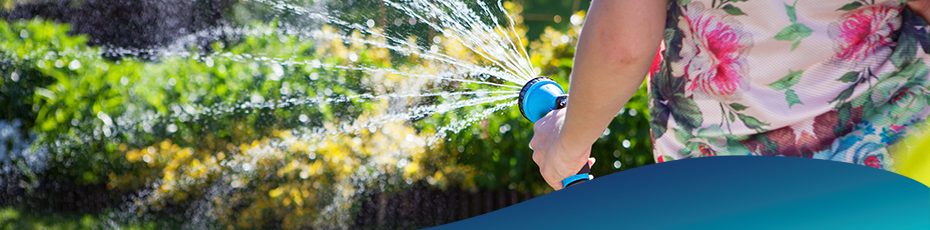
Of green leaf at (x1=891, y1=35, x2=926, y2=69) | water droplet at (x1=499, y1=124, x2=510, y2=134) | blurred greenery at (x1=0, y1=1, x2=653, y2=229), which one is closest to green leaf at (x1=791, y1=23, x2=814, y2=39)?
green leaf at (x1=891, y1=35, x2=926, y2=69)

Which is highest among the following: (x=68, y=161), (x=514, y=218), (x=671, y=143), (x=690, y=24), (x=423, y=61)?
(x=690, y=24)

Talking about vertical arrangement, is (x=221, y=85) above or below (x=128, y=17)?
above

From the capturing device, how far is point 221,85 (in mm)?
4270

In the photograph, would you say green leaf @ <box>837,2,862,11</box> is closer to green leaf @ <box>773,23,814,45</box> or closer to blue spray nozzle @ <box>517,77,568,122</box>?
green leaf @ <box>773,23,814,45</box>

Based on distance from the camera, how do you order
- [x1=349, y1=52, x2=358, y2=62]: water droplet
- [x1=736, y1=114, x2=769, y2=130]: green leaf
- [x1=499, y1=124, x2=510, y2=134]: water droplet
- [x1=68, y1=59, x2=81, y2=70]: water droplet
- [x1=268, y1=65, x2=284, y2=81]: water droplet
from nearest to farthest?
[x1=736, y1=114, x2=769, y2=130]: green leaf, [x1=499, y1=124, x2=510, y2=134]: water droplet, [x1=268, y1=65, x2=284, y2=81]: water droplet, [x1=349, y1=52, x2=358, y2=62]: water droplet, [x1=68, y1=59, x2=81, y2=70]: water droplet

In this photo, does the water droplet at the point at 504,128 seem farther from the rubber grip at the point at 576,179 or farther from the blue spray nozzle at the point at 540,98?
the rubber grip at the point at 576,179

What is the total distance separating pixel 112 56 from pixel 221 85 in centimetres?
184

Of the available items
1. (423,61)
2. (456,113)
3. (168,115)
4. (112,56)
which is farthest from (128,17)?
(456,113)

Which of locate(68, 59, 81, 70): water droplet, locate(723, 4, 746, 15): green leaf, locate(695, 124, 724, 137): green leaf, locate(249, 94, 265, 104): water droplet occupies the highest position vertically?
locate(723, 4, 746, 15): green leaf

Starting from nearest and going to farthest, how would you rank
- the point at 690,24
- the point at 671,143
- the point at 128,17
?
the point at 690,24 → the point at 671,143 → the point at 128,17

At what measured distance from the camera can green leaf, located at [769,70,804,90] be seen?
2.98 ft

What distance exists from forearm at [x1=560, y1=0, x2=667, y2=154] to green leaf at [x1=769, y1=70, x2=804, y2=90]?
0.18m

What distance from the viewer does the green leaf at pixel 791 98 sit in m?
0.92

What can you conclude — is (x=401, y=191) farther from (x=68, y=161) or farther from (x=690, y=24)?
(x=690, y=24)
